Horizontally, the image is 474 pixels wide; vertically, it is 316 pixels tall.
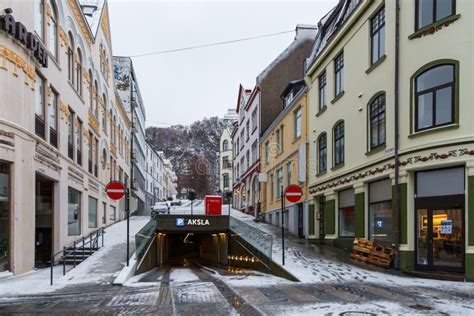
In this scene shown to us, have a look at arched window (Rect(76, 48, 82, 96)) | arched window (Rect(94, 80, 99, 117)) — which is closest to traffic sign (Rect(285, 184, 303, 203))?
arched window (Rect(76, 48, 82, 96))

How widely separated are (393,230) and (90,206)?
17.8 meters

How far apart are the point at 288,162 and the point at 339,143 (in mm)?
8229

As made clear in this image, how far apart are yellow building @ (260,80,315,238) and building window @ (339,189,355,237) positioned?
3036mm

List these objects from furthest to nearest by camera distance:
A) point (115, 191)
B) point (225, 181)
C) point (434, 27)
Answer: point (225, 181)
point (115, 191)
point (434, 27)

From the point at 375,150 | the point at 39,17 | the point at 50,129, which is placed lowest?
the point at 375,150

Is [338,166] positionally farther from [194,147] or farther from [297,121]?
[194,147]

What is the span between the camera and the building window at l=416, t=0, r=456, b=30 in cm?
1345

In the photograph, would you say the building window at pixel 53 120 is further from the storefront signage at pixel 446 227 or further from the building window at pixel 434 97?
the storefront signage at pixel 446 227

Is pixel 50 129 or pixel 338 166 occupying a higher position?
pixel 50 129

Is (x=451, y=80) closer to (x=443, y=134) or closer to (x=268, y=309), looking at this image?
(x=443, y=134)

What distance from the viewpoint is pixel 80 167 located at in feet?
76.4

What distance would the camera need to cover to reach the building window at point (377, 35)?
16.5 m

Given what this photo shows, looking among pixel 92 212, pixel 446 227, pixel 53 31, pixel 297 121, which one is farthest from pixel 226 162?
pixel 446 227

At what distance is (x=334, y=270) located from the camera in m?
14.4
